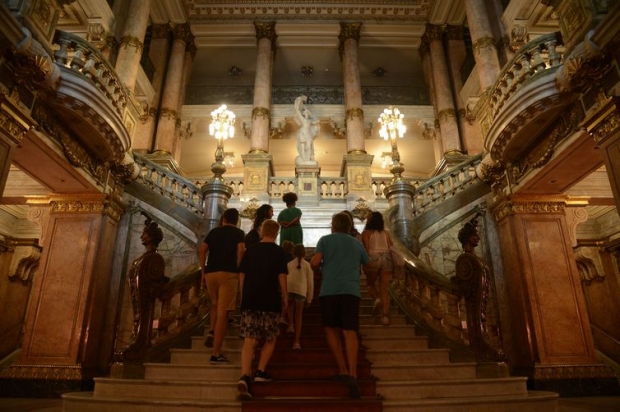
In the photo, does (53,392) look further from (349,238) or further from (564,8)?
(564,8)

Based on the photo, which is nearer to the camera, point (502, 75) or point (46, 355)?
point (46, 355)

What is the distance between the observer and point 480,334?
4832 millimetres

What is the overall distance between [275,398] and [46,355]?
5617mm

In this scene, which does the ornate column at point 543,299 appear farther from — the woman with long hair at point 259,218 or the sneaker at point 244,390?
the sneaker at point 244,390

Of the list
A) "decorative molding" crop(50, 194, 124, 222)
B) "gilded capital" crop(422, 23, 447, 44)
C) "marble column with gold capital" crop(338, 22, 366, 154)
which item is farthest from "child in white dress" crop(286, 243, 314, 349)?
"gilded capital" crop(422, 23, 447, 44)

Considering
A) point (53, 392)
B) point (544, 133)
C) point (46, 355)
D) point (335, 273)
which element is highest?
point (544, 133)

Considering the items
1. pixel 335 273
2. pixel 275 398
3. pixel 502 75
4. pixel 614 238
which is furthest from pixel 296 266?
pixel 614 238

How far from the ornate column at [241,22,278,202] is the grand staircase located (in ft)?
→ 27.4

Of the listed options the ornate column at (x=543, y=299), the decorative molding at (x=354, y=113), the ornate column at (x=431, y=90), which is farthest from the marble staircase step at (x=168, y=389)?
the ornate column at (x=431, y=90)

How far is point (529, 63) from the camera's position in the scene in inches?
273

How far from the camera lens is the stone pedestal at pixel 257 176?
13.0 metres

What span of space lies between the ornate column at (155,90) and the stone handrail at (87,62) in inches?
291

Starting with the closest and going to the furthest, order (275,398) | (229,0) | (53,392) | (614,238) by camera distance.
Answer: (275,398), (53,392), (614,238), (229,0)

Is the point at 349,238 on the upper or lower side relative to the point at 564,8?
Result: lower
